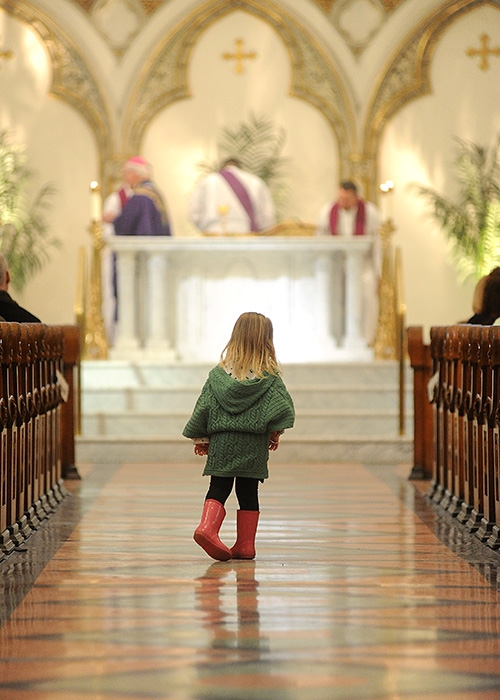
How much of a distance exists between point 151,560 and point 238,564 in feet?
1.13

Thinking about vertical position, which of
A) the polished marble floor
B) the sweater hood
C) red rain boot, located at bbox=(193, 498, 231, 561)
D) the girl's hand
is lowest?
the polished marble floor

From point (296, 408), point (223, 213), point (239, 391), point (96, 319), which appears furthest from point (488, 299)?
point (96, 319)

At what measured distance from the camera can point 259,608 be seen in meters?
3.71

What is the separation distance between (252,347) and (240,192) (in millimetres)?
6966

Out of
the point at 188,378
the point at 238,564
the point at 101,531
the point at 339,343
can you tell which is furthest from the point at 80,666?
the point at 339,343

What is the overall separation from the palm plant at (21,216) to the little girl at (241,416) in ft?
29.0

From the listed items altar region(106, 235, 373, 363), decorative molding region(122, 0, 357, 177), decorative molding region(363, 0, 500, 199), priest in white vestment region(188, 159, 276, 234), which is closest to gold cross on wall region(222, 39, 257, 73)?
decorative molding region(122, 0, 357, 177)

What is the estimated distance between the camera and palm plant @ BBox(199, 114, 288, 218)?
45.1ft

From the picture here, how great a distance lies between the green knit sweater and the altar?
5975 mm

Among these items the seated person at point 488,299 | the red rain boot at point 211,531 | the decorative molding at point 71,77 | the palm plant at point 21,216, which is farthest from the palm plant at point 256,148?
the red rain boot at point 211,531

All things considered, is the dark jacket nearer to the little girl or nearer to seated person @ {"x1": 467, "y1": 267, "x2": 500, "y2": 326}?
the little girl

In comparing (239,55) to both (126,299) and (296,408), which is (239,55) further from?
(296,408)

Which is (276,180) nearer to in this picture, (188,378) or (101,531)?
(188,378)

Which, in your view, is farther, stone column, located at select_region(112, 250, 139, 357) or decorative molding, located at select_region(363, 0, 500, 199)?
decorative molding, located at select_region(363, 0, 500, 199)
